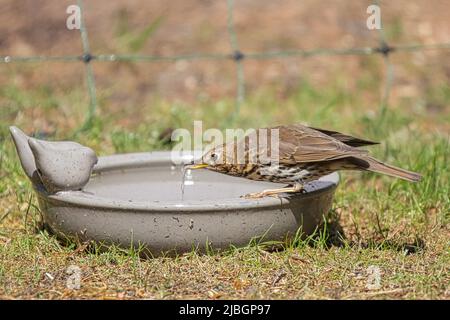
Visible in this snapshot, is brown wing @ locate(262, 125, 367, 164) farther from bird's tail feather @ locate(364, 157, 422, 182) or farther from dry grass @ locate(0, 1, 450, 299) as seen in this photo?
dry grass @ locate(0, 1, 450, 299)

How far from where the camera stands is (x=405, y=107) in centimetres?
863

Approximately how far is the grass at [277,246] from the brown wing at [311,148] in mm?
460

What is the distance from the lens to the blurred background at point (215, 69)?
26.1ft

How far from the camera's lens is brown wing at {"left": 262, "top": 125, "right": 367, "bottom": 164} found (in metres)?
5.06

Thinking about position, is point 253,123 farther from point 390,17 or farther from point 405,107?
point 390,17

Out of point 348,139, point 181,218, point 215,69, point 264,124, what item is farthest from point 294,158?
point 215,69

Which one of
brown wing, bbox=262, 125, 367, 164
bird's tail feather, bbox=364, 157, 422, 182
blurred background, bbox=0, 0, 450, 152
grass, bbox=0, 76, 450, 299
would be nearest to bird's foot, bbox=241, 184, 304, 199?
brown wing, bbox=262, 125, 367, 164

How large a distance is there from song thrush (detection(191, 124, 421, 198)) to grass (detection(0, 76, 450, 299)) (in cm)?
37

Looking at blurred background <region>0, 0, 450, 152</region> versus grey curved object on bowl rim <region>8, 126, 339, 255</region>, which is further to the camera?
blurred background <region>0, 0, 450, 152</region>

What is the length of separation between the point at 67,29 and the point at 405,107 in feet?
13.9

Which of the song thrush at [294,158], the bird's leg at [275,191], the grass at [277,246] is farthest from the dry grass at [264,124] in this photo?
the song thrush at [294,158]

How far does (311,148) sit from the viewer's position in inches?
203

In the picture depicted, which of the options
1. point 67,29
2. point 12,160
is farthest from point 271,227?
point 67,29

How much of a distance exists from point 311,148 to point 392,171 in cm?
52
